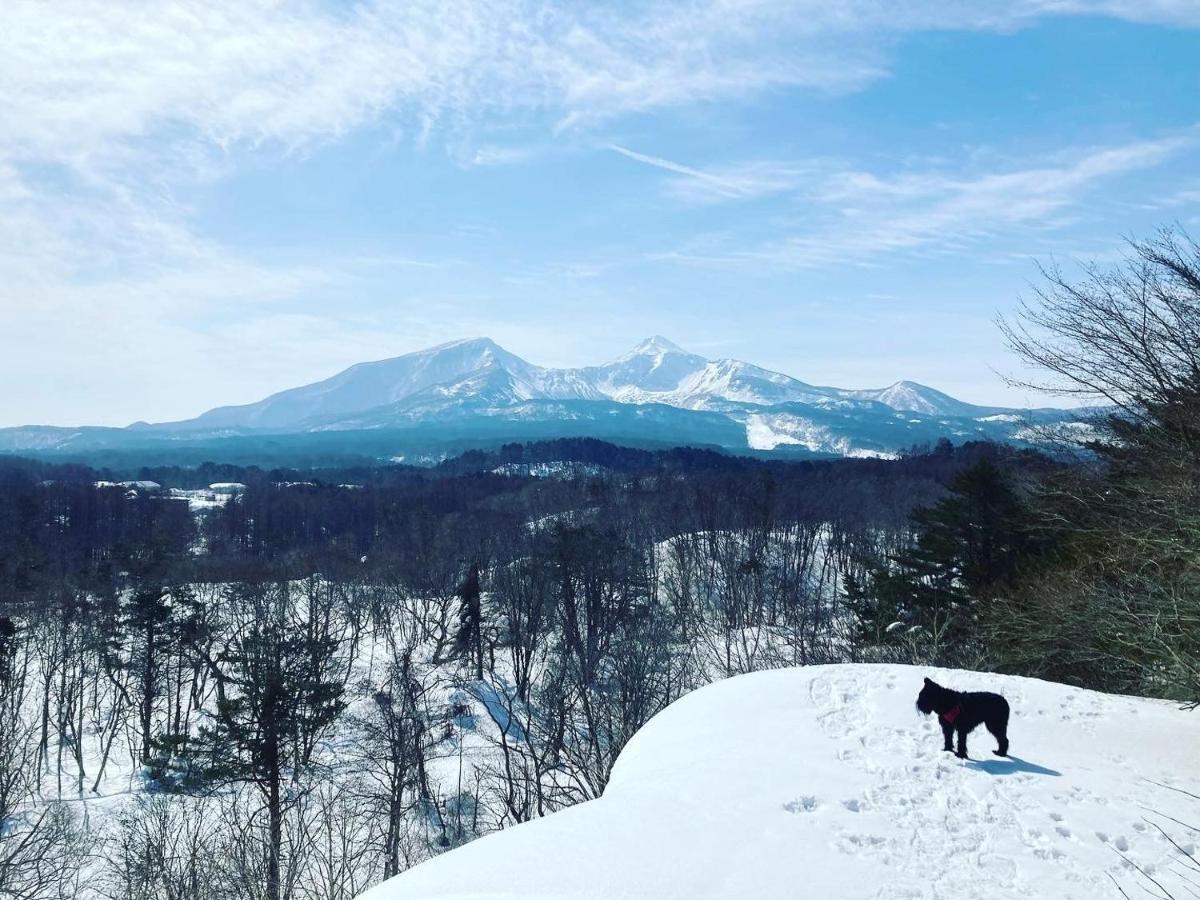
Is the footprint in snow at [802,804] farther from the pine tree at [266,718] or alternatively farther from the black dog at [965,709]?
the pine tree at [266,718]

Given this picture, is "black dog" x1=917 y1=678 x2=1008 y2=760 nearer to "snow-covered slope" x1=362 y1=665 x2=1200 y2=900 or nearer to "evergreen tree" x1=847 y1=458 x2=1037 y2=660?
"snow-covered slope" x1=362 y1=665 x2=1200 y2=900

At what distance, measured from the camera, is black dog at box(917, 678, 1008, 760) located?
21.6 ft

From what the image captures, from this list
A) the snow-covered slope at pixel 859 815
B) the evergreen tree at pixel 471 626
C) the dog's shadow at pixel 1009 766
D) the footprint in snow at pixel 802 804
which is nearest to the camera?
the snow-covered slope at pixel 859 815

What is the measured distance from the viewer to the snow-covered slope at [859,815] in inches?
178

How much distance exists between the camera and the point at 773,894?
433 centimetres

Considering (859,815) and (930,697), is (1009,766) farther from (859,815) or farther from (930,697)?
(859,815)

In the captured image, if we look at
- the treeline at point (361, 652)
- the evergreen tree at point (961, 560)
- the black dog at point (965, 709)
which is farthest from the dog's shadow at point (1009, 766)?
the evergreen tree at point (961, 560)

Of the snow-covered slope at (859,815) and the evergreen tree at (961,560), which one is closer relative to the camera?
the snow-covered slope at (859,815)

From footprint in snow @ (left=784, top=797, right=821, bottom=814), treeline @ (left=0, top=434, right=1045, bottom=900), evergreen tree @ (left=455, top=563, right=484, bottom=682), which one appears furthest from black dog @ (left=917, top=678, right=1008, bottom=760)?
evergreen tree @ (left=455, top=563, right=484, bottom=682)

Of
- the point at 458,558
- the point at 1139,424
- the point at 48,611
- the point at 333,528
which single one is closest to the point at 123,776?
the point at 48,611

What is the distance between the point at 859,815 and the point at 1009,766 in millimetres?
2058

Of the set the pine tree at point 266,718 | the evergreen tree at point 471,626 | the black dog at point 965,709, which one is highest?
the black dog at point 965,709

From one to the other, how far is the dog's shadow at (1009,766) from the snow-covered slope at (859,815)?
2 cm

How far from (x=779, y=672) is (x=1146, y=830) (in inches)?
189
